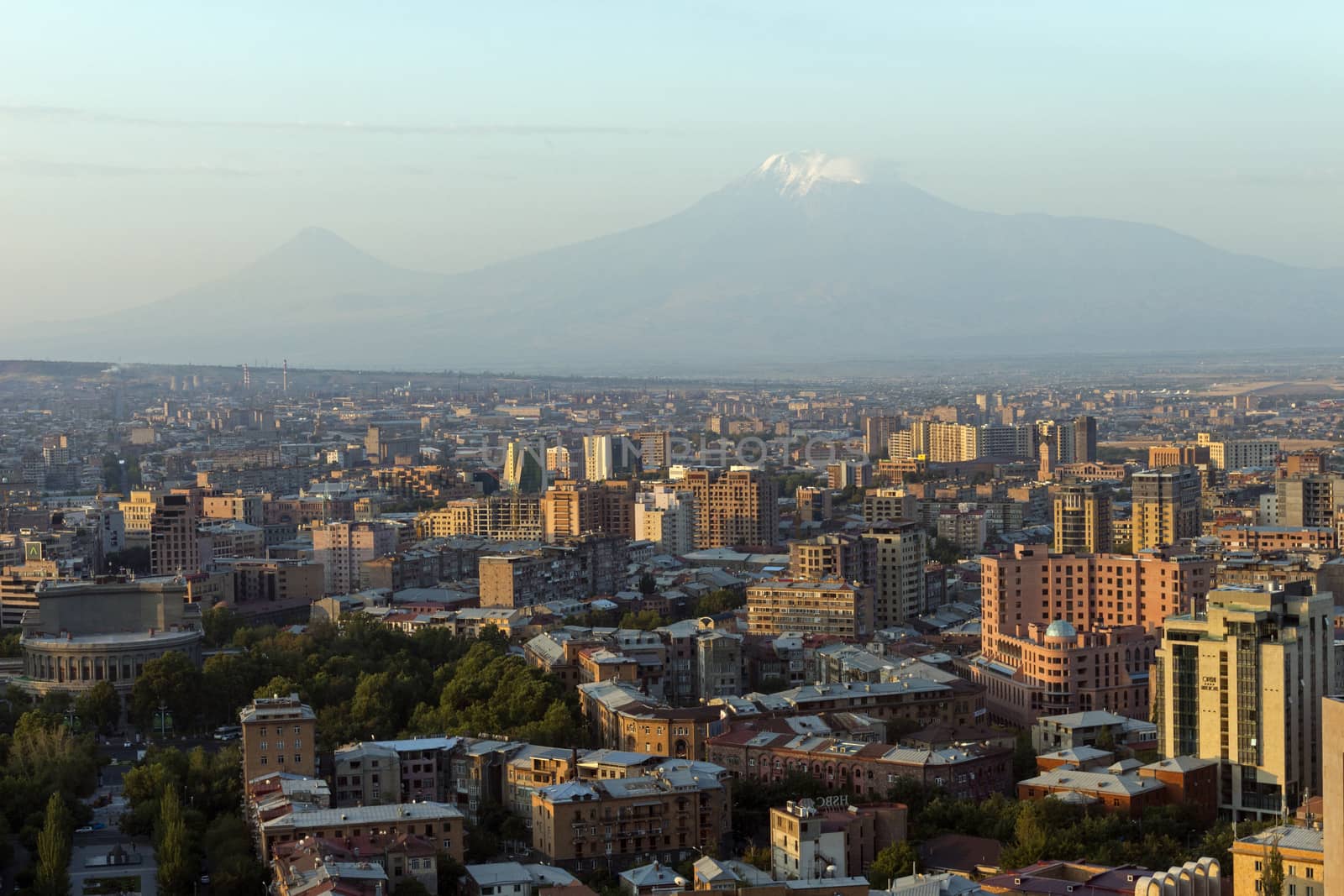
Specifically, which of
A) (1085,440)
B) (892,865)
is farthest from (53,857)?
(1085,440)

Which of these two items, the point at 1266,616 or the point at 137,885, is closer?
the point at 137,885

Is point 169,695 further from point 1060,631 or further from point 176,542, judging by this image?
point 176,542

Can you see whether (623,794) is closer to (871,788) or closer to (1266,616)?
(871,788)

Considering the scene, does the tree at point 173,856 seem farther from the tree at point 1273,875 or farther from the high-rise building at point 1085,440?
the high-rise building at point 1085,440

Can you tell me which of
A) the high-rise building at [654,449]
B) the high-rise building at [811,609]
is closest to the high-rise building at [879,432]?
the high-rise building at [654,449]

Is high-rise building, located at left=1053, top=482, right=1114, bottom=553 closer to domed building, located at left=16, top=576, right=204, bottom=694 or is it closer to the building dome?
the building dome

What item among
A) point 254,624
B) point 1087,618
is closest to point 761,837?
point 1087,618
